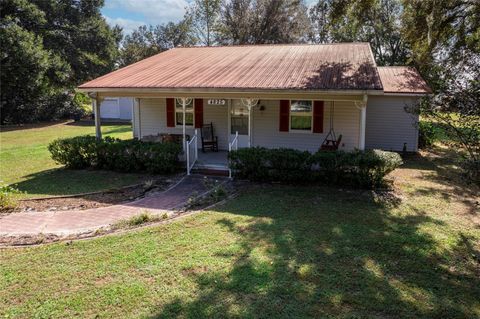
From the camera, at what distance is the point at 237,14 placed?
111ft

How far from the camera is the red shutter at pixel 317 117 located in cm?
1244

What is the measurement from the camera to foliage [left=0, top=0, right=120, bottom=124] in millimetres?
23844

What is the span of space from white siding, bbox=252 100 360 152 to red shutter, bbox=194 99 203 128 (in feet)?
6.86

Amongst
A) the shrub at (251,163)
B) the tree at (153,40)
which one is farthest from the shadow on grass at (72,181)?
the tree at (153,40)

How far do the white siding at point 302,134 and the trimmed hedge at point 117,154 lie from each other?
10.8 ft

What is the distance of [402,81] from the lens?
16.7m

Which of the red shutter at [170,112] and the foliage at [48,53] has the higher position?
the foliage at [48,53]

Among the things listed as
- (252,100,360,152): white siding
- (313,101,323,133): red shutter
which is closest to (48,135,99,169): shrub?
(252,100,360,152): white siding

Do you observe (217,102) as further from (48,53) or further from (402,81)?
(48,53)

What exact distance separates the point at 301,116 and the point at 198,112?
382 cm

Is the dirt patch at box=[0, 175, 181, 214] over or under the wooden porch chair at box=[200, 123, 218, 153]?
under

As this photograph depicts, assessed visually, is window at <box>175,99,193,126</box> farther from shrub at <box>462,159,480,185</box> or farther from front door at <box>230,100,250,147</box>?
shrub at <box>462,159,480,185</box>

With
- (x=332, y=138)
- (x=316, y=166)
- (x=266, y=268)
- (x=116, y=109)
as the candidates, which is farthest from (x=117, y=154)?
(x=116, y=109)

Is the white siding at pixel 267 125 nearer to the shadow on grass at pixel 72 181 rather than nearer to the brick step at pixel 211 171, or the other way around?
the brick step at pixel 211 171
